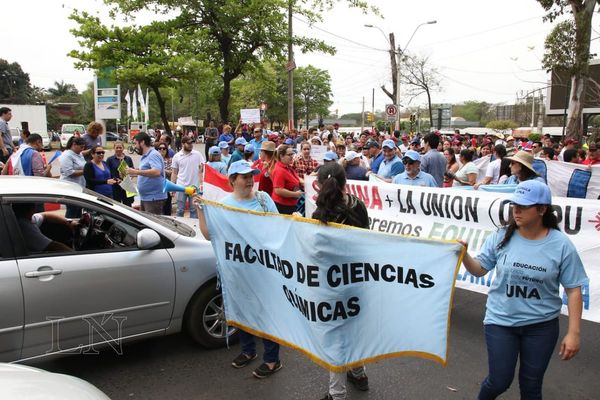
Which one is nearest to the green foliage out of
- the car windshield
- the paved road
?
the paved road

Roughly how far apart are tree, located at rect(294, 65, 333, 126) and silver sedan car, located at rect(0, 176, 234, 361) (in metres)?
71.3

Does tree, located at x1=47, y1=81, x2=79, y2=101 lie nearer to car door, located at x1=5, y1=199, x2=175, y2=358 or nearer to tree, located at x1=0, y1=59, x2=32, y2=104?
tree, located at x1=0, y1=59, x2=32, y2=104

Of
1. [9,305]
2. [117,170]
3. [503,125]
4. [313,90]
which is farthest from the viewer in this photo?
[503,125]

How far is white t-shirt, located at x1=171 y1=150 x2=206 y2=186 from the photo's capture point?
9.04 meters

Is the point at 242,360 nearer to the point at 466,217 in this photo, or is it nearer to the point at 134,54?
the point at 466,217

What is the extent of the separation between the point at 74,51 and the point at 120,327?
1803 centimetres

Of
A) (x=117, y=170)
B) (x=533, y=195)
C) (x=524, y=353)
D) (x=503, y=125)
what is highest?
(x=503, y=125)

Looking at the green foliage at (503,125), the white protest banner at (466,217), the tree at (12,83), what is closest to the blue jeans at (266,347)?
the white protest banner at (466,217)

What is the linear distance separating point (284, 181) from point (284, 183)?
3 centimetres

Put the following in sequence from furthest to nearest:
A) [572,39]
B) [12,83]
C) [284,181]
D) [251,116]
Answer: [12,83]
[251,116]
[572,39]
[284,181]

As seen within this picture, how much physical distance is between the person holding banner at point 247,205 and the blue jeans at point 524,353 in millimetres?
1754

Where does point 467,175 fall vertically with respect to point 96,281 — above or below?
above

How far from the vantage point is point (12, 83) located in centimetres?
8300

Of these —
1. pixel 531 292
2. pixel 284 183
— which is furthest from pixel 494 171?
pixel 531 292
